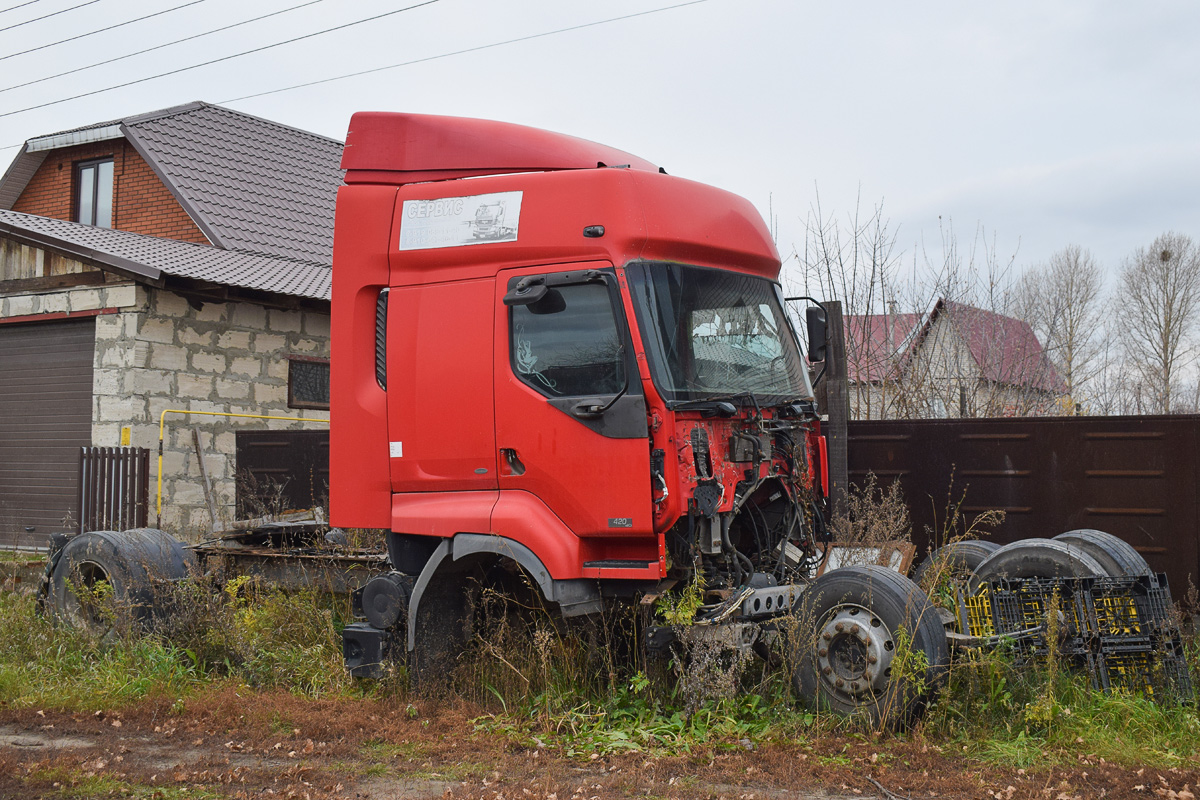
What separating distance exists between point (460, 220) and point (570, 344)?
3.52 ft

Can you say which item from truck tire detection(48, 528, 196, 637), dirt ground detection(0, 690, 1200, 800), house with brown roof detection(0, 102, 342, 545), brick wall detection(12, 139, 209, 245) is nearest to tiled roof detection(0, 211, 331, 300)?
house with brown roof detection(0, 102, 342, 545)

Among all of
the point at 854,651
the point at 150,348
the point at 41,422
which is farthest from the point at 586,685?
the point at 41,422

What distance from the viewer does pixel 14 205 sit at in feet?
75.2

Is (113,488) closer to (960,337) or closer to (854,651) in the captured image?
(854,651)

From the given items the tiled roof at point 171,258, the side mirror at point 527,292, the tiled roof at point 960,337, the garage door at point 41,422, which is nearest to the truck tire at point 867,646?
the side mirror at point 527,292

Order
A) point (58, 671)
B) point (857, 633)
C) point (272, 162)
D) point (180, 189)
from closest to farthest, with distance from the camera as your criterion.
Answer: point (857, 633), point (58, 671), point (180, 189), point (272, 162)

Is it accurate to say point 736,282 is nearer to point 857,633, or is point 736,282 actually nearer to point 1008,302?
point 857,633

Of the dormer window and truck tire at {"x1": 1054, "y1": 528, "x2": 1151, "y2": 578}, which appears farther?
the dormer window

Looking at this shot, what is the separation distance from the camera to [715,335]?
20.2 feet

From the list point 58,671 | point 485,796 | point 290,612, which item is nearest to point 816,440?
point 485,796

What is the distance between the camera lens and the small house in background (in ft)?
42.3

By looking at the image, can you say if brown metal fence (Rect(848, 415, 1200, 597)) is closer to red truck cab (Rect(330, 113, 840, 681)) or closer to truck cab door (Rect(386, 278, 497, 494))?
red truck cab (Rect(330, 113, 840, 681))

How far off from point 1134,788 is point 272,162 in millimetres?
19840

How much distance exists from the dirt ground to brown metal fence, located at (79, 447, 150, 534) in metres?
5.75
